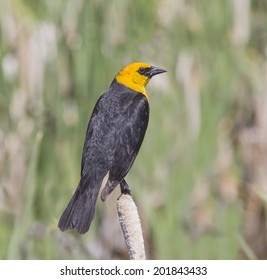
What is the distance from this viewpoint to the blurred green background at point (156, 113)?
8.12ft

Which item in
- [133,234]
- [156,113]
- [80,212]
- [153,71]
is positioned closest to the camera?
[133,234]

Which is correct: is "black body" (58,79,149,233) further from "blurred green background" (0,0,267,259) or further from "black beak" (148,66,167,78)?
"blurred green background" (0,0,267,259)

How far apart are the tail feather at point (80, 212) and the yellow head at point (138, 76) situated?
0.28m

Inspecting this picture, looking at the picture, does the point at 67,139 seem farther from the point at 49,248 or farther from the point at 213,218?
the point at 213,218

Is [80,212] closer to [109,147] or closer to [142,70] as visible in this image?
[109,147]

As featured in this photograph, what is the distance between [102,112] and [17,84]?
4.09ft

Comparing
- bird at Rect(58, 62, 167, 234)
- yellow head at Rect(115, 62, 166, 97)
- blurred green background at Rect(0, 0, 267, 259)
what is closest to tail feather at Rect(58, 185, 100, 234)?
bird at Rect(58, 62, 167, 234)

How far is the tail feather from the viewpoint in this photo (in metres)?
1.19

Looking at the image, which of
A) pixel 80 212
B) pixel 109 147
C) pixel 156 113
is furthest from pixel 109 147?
pixel 156 113

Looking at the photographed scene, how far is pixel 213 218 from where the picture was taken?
2785 millimetres

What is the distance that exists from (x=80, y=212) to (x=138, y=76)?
16.2 inches

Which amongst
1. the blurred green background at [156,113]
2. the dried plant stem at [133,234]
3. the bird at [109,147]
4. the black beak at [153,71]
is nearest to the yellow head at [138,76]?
the black beak at [153,71]

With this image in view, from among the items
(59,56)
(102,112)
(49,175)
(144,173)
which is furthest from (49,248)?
(102,112)

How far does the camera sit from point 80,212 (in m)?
1.26
